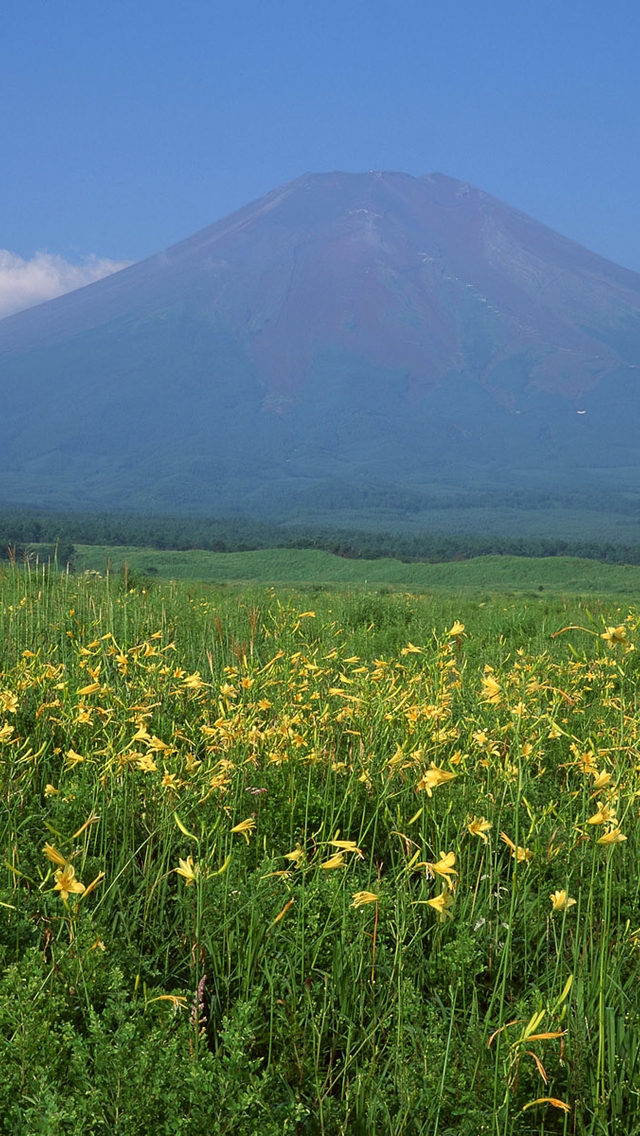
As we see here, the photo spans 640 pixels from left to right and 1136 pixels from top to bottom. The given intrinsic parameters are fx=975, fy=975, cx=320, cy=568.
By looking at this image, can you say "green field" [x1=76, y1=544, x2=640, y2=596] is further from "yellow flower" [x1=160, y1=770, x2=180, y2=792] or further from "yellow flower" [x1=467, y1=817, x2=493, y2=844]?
"yellow flower" [x1=467, y1=817, x2=493, y2=844]

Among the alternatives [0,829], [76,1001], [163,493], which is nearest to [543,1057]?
[76,1001]

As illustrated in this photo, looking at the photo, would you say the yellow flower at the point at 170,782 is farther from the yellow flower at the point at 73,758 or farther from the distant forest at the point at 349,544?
the distant forest at the point at 349,544

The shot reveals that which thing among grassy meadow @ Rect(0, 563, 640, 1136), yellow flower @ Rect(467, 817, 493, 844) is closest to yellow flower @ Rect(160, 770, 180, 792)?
grassy meadow @ Rect(0, 563, 640, 1136)

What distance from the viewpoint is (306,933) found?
90.8 inches

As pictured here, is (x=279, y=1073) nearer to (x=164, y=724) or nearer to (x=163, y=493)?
(x=164, y=724)

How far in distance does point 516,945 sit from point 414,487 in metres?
182

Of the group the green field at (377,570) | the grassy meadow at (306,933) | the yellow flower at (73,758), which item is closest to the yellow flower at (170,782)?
the grassy meadow at (306,933)

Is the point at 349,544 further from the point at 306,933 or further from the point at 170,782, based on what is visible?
the point at 306,933

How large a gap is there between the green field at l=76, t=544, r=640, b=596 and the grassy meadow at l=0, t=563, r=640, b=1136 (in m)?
23.6

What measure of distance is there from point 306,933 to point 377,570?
96.3 ft

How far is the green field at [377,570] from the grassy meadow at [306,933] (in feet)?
77.4

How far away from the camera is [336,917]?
7.79ft

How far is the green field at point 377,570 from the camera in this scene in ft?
93.6

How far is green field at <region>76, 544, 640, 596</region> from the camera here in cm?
2853
